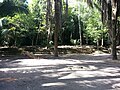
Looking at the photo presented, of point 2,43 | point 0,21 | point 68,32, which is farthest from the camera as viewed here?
point 68,32

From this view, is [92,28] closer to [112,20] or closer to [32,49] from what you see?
[32,49]

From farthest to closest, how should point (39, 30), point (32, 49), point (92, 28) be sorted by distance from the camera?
1. point (92, 28)
2. point (39, 30)
3. point (32, 49)

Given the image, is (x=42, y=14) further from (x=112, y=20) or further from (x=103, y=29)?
(x=112, y=20)

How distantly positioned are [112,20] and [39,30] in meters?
15.7

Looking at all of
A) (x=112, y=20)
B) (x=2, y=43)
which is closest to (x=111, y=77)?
(x=112, y=20)

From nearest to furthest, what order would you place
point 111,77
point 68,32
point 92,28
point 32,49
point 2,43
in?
1. point 111,77
2. point 32,49
3. point 2,43
4. point 92,28
5. point 68,32

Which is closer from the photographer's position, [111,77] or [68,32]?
[111,77]

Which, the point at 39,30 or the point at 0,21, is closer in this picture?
the point at 0,21

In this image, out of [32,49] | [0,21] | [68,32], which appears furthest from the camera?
[68,32]

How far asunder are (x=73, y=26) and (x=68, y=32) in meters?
1.11

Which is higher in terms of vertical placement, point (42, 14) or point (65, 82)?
point (42, 14)

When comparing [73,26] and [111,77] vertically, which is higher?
[73,26]

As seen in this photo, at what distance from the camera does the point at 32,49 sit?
31.2 metres

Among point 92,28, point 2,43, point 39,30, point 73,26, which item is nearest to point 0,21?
point 2,43
